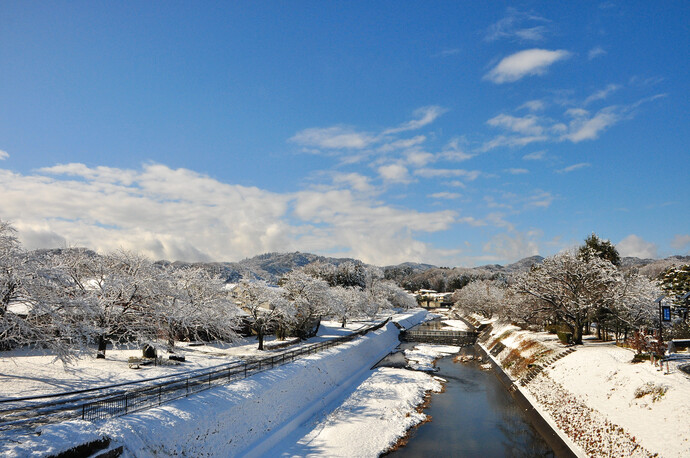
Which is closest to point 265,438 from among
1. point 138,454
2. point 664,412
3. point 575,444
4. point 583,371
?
point 138,454

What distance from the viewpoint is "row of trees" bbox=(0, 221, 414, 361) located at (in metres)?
19.8

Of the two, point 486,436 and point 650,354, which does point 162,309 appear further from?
point 650,354

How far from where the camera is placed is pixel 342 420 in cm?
2705

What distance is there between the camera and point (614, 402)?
22000 millimetres

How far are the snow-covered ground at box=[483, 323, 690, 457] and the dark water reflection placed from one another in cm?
229

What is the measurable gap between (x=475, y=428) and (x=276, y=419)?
45.9ft

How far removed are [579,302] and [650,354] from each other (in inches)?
517

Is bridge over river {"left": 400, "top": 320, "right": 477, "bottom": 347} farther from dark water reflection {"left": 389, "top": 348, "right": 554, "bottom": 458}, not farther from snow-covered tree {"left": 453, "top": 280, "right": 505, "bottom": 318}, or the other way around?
dark water reflection {"left": 389, "top": 348, "right": 554, "bottom": 458}

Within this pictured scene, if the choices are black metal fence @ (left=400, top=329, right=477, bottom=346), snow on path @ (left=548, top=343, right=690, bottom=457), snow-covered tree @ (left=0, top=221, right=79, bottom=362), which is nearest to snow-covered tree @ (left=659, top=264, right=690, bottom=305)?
snow on path @ (left=548, top=343, right=690, bottom=457)

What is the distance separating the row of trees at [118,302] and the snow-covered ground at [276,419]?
5292 millimetres

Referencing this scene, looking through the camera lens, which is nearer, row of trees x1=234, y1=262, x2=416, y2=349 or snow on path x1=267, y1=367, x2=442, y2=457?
snow on path x1=267, y1=367, x2=442, y2=457

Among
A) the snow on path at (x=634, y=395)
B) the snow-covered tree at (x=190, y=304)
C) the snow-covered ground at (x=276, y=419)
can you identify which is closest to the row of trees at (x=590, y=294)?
the snow on path at (x=634, y=395)

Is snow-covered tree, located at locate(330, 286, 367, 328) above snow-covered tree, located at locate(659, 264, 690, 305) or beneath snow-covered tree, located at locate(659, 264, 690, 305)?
beneath

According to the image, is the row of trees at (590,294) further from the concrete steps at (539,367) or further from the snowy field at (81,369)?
the snowy field at (81,369)
